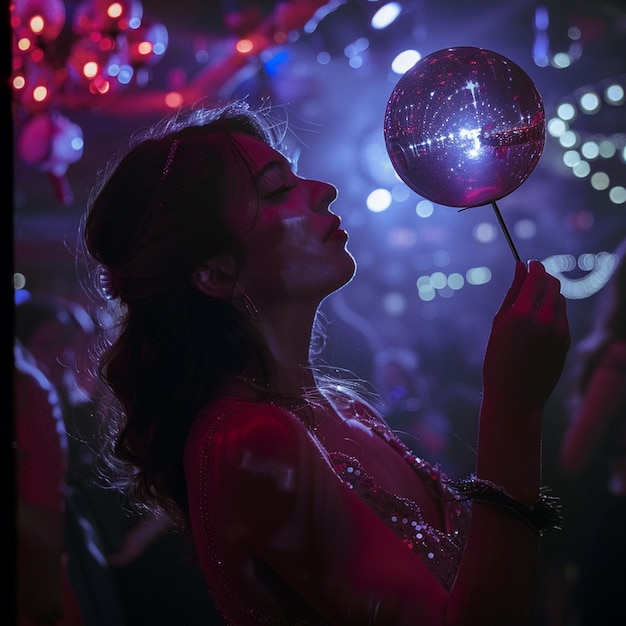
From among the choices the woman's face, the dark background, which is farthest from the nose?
the dark background

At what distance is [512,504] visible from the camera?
2.58ft

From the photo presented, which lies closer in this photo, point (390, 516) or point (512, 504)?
point (512, 504)

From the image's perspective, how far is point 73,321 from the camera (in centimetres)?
256

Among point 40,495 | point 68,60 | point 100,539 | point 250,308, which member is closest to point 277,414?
point 250,308

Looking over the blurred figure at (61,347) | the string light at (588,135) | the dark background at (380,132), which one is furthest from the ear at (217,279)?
the string light at (588,135)

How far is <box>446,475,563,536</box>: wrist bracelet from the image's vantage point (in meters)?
0.79

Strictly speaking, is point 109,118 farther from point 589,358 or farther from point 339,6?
point 589,358

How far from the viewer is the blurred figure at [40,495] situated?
1.97 m

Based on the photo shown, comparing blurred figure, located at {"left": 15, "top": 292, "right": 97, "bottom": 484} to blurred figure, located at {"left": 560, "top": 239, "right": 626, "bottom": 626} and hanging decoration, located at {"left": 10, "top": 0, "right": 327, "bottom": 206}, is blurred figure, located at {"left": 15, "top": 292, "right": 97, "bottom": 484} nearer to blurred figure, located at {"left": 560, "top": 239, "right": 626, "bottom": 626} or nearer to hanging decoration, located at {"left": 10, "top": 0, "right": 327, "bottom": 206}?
hanging decoration, located at {"left": 10, "top": 0, "right": 327, "bottom": 206}

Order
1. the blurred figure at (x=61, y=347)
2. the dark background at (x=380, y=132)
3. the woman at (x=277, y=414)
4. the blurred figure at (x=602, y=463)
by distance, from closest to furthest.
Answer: the woman at (x=277, y=414) < the blurred figure at (x=602, y=463) < the blurred figure at (x=61, y=347) < the dark background at (x=380, y=132)

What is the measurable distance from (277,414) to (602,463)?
1.79 metres

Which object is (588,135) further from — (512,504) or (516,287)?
(512,504)

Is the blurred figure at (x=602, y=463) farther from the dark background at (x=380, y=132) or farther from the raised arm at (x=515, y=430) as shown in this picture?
the raised arm at (x=515, y=430)

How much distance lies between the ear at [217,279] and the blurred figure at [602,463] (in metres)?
1.65
